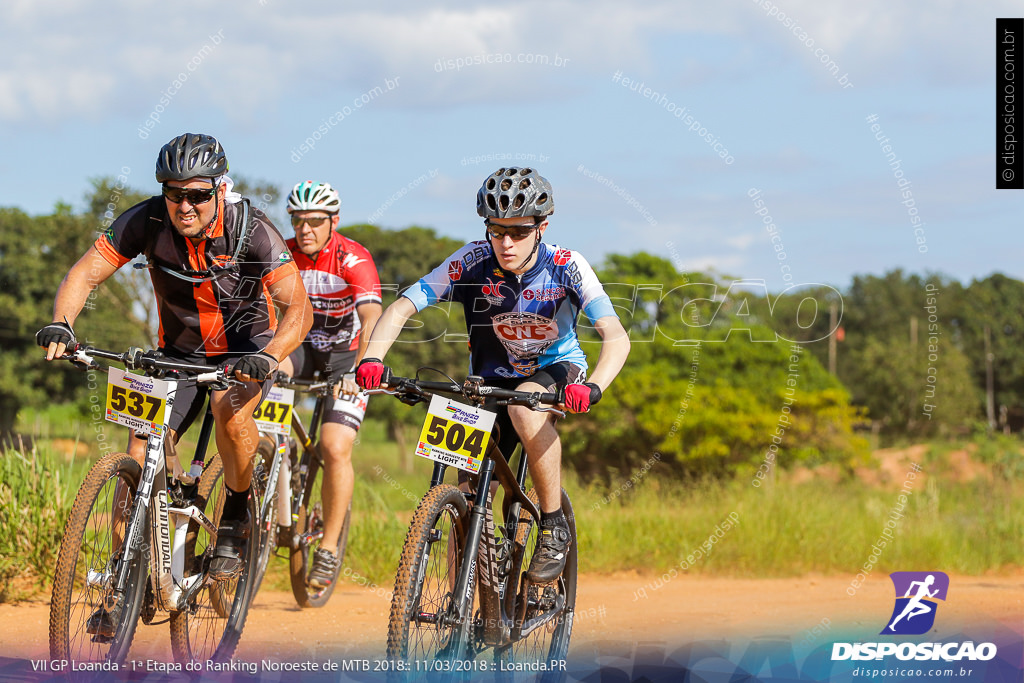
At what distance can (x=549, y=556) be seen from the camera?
451cm

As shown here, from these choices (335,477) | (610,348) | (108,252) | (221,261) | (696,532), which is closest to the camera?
(610,348)

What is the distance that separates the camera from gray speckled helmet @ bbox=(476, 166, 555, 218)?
439cm

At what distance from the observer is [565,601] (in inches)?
192

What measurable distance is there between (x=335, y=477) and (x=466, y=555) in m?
2.43

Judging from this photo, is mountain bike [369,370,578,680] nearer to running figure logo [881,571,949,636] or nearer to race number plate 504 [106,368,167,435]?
race number plate 504 [106,368,167,435]

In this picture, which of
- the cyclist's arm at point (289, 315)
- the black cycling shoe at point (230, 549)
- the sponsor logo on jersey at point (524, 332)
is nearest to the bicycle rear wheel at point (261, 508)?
the black cycling shoe at point (230, 549)

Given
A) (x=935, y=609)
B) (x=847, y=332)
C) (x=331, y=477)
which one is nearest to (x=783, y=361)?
(x=935, y=609)

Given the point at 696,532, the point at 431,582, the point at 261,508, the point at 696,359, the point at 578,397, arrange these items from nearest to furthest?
the point at 578,397
the point at 431,582
the point at 261,508
the point at 696,532
the point at 696,359

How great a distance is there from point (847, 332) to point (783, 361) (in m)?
28.2

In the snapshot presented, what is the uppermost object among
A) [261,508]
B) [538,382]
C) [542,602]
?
[538,382]

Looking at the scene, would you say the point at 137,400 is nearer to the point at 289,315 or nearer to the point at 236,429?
the point at 236,429

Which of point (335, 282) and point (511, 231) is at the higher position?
point (335, 282)

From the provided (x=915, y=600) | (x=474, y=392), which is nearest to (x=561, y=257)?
(x=474, y=392)

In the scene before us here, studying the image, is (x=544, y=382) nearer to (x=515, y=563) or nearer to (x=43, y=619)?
(x=515, y=563)
